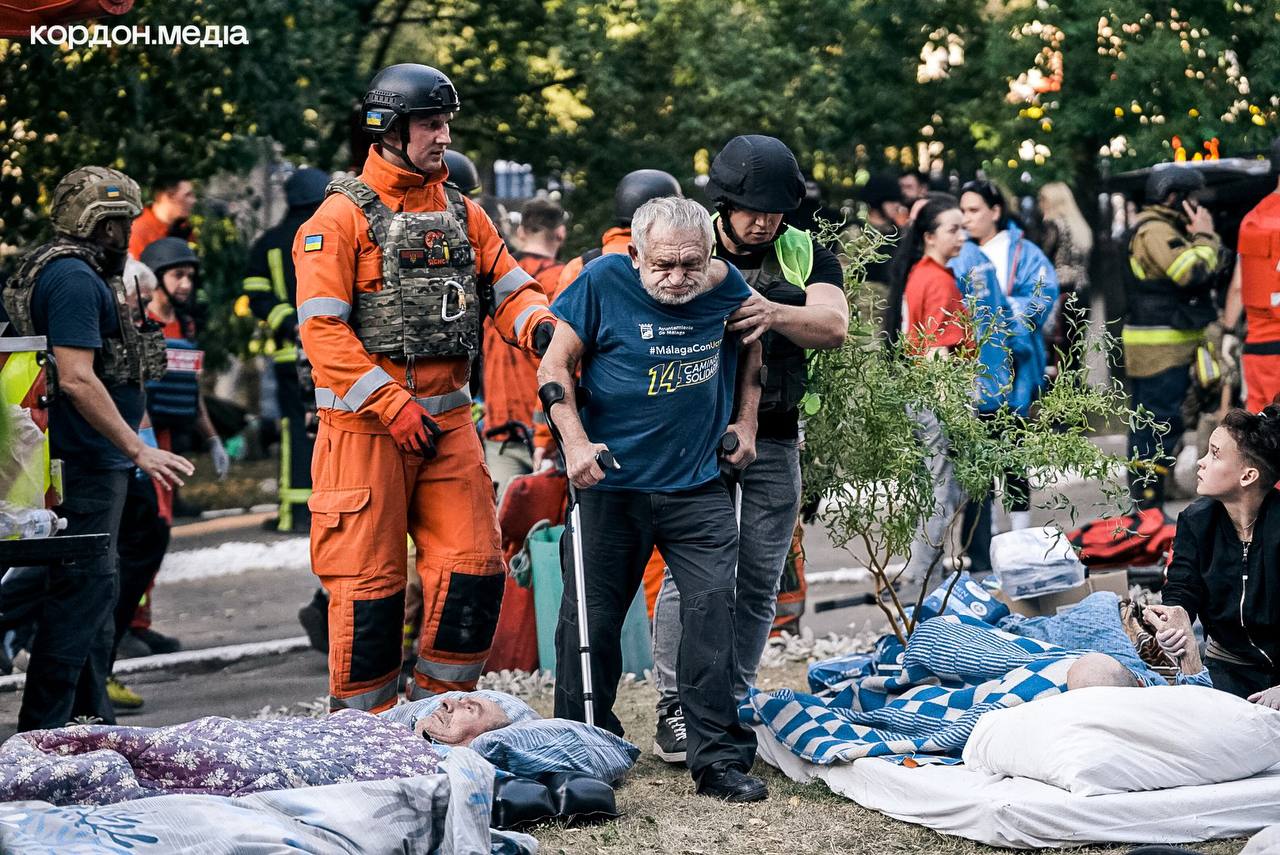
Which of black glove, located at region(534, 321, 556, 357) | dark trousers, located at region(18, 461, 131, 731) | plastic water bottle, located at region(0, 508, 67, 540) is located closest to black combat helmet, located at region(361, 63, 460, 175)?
black glove, located at region(534, 321, 556, 357)

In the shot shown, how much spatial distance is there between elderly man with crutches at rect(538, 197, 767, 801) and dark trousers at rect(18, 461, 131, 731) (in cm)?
182

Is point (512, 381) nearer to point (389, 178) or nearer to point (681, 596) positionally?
point (389, 178)

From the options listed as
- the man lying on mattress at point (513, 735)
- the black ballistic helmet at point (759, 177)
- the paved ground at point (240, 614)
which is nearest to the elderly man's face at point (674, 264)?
the black ballistic helmet at point (759, 177)

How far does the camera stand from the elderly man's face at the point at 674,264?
18.6 feet

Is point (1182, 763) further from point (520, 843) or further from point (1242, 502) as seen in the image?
point (520, 843)

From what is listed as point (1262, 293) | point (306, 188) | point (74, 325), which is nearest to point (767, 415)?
point (74, 325)

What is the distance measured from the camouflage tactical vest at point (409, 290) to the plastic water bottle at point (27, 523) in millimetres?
1166

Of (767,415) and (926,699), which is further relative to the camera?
(767,415)

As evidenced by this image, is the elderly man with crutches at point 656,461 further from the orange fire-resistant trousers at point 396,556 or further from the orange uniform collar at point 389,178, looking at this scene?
the orange uniform collar at point 389,178

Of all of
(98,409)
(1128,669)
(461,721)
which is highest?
(98,409)

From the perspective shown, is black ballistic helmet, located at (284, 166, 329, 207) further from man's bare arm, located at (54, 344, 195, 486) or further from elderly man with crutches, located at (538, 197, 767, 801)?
elderly man with crutches, located at (538, 197, 767, 801)

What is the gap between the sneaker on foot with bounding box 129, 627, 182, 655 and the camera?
880 centimetres

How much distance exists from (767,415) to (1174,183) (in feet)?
17.7

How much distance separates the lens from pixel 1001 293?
31.6ft
